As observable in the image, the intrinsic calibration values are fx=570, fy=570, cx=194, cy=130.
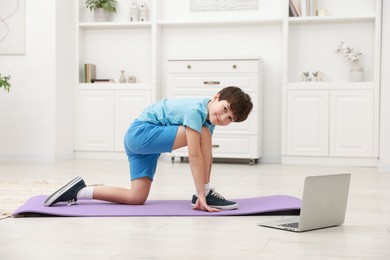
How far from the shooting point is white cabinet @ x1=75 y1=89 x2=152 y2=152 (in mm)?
5426

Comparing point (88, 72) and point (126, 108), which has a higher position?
point (88, 72)

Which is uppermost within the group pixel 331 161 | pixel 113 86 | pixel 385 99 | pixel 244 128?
pixel 113 86

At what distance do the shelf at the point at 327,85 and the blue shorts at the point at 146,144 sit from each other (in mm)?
2741

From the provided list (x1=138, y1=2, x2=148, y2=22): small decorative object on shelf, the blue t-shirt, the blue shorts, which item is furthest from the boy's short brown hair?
(x1=138, y1=2, x2=148, y2=22): small decorative object on shelf

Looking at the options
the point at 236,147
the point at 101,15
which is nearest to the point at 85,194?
the point at 236,147

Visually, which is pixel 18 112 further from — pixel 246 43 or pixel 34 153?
pixel 246 43

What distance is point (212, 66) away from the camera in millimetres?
5078

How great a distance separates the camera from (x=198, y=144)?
2.36 meters

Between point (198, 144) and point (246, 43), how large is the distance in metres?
3.25

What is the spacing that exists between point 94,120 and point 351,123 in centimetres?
239

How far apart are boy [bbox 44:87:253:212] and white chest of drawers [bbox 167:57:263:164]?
2511 millimetres

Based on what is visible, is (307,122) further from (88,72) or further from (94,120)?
(88,72)

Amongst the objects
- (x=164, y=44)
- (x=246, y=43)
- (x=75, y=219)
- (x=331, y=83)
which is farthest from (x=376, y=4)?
(x=75, y=219)

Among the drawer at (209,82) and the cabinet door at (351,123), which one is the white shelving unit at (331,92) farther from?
the drawer at (209,82)
